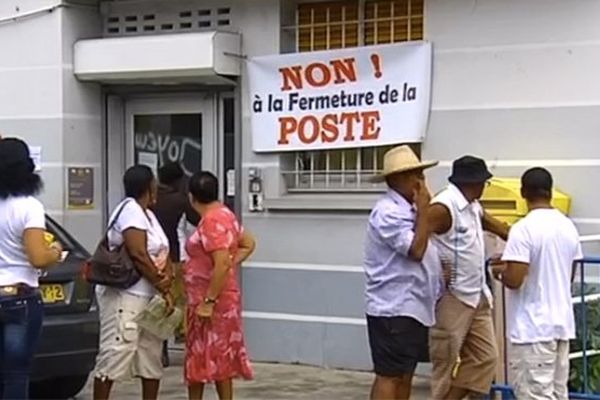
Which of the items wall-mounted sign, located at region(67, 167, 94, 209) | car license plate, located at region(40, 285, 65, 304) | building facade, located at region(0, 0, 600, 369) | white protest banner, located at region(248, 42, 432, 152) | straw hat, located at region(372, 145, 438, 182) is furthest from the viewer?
wall-mounted sign, located at region(67, 167, 94, 209)

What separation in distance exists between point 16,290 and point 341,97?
165 inches

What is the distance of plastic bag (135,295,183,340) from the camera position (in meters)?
8.16

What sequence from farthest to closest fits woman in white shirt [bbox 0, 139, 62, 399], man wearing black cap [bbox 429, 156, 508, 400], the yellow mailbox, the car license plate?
the yellow mailbox → the car license plate → man wearing black cap [bbox 429, 156, 508, 400] → woman in white shirt [bbox 0, 139, 62, 399]

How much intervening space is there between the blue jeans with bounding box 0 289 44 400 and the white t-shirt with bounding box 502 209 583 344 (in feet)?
8.66

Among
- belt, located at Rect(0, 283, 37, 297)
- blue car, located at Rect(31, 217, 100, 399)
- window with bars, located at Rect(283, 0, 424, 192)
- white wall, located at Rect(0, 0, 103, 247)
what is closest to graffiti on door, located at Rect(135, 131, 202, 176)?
white wall, located at Rect(0, 0, 103, 247)

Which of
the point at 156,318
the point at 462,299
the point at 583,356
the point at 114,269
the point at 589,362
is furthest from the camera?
the point at 589,362

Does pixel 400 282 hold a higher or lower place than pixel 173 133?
lower

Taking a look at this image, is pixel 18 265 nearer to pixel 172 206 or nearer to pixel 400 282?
pixel 400 282

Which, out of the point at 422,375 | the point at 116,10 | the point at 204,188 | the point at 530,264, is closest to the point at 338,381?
the point at 422,375

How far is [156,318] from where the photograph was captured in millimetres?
8164

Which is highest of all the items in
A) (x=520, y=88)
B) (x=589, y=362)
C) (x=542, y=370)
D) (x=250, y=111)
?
(x=520, y=88)

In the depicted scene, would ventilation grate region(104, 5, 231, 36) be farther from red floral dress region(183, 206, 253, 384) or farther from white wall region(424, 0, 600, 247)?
red floral dress region(183, 206, 253, 384)

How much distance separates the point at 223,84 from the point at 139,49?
2.54 ft

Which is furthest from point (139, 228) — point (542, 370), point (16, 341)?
point (542, 370)
